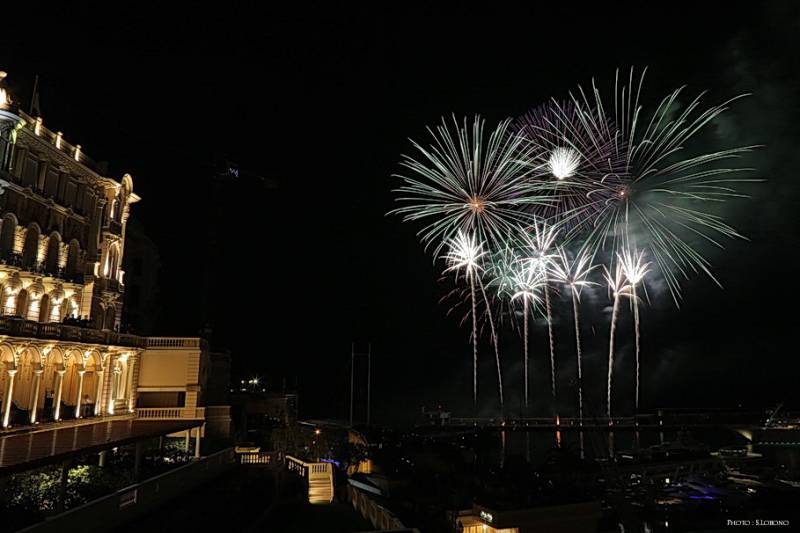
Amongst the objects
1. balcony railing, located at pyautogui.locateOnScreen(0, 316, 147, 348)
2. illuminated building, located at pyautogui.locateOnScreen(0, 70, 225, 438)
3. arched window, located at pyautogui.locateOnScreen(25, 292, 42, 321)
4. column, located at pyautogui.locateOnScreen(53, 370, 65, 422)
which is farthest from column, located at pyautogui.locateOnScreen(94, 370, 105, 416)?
arched window, located at pyautogui.locateOnScreen(25, 292, 42, 321)

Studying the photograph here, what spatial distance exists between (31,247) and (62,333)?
15.5 feet

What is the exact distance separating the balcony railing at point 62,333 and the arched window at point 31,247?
10.4 feet

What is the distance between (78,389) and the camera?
28.3m

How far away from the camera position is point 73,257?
1155 inches

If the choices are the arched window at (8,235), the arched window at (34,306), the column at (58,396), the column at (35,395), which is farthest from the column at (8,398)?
the arched window at (8,235)

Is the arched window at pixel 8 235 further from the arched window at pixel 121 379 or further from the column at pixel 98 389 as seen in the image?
the arched window at pixel 121 379

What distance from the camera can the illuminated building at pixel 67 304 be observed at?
23984 mm

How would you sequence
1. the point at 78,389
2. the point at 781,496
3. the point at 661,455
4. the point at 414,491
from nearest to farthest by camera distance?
the point at 414,491, the point at 78,389, the point at 781,496, the point at 661,455

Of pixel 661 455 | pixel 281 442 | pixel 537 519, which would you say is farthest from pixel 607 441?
pixel 537 519

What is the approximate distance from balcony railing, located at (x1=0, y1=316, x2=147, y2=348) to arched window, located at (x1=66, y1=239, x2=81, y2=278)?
3.54 meters

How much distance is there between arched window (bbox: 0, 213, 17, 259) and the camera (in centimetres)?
2381

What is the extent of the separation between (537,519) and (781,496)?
2204 centimetres

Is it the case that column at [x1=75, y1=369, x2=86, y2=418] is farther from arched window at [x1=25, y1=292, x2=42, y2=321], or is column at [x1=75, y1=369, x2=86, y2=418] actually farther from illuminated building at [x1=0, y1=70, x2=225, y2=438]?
arched window at [x1=25, y1=292, x2=42, y2=321]

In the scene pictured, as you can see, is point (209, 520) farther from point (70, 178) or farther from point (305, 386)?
point (305, 386)
